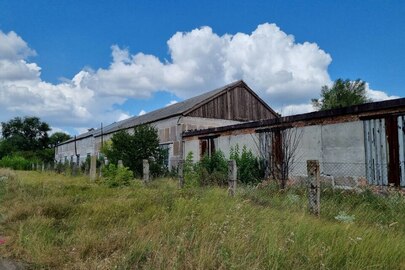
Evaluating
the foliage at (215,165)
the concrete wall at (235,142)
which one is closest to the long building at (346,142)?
the concrete wall at (235,142)

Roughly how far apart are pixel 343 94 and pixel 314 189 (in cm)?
3241

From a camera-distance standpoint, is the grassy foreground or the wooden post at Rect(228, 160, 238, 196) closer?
the grassy foreground

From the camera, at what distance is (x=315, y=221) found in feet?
17.5

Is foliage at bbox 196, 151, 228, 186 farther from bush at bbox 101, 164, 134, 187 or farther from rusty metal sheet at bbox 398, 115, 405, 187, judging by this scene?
rusty metal sheet at bbox 398, 115, 405, 187

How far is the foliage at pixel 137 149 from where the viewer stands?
66.9ft

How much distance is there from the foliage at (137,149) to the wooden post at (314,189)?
14562 millimetres

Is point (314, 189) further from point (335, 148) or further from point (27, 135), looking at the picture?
point (27, 135)

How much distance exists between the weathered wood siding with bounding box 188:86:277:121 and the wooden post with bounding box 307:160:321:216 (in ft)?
59.8

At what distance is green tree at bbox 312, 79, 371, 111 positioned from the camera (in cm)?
3481

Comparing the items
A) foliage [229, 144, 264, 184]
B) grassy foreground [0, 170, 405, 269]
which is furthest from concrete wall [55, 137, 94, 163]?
grassy foreground [0, 170, 405, 269]

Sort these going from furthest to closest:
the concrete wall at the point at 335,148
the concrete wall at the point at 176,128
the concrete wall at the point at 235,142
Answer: the concrete wall at the point at 176,128 → the concrete wall at the point at 235,142 → the concrete wall at the point at 335,148

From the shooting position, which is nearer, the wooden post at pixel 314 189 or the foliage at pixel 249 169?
the wooden post at pixel 314 189

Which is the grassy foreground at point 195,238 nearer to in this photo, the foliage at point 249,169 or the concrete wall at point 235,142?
the foliage at point 249,169

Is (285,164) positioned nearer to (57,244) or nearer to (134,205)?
(134,205)
